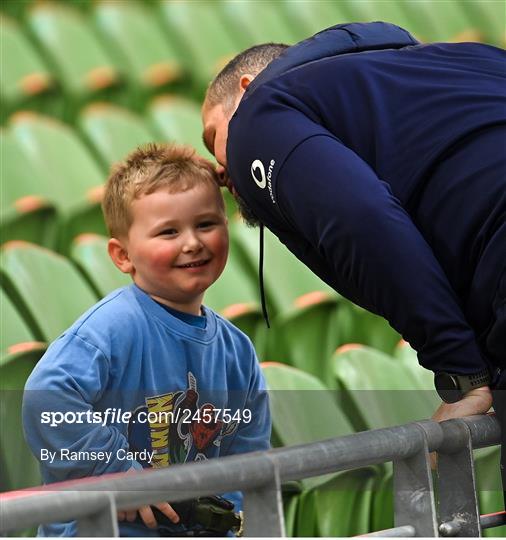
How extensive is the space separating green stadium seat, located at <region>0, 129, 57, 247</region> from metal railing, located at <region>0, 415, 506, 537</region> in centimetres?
68

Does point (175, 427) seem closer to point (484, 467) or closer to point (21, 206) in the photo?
point (484, 467)

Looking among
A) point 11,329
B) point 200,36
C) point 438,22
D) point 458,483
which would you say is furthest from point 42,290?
point 438,22

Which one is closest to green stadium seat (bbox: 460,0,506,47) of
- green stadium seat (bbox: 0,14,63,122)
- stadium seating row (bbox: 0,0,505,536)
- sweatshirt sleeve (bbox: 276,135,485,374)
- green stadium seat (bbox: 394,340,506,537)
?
Answer: stadium seating row (bbox: 0,0,505,536)

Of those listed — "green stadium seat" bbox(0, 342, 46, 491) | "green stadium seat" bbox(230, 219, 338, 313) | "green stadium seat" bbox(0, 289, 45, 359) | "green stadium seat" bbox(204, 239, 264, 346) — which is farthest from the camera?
"green stadium seat" bbox(230, 219, 338, 313)

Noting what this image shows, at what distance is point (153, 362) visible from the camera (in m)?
0.58

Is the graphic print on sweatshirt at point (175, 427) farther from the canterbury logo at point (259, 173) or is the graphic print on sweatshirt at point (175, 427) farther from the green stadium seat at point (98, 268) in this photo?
the green stadium seat at point (98, 268)

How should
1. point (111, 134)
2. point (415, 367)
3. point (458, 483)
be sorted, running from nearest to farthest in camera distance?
point (458, 483) < point (415, 367) < point (111, 134)

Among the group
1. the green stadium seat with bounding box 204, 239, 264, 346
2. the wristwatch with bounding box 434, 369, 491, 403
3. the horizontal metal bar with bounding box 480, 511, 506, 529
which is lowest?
the green stadium seat with bounding box 204, 239, 264, 346

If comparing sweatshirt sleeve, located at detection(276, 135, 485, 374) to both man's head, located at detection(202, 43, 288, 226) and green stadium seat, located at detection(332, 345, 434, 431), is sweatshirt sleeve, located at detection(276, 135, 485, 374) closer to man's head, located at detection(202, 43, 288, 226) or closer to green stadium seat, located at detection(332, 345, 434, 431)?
man's head, located at detection(202, 43, 288, 226)

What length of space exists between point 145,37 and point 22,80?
0.77 feet

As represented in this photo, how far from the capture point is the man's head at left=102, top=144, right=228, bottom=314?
2.02 feet

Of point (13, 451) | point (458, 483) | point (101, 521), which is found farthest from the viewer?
point (13, 451)

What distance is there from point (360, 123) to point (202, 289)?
148 millimetres

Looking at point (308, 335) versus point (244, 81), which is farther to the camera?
point (308, 335)
